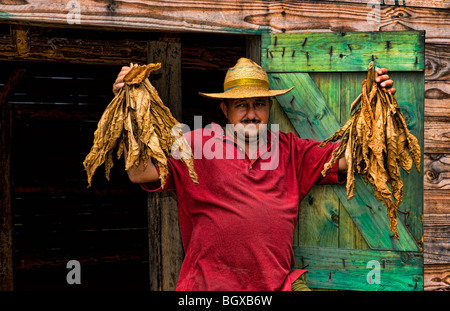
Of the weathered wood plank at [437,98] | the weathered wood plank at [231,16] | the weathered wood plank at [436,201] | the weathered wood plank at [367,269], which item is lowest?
the weathered wood plank at [367,269]

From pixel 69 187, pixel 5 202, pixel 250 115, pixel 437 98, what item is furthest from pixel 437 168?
pixel 5 202

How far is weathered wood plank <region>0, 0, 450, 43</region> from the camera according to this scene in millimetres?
3004

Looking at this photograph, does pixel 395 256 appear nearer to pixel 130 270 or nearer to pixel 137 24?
pixel 137 24

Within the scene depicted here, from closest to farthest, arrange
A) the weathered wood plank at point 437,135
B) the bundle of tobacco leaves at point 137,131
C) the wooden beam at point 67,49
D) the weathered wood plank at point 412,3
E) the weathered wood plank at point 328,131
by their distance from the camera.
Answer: the bundle of tobacco leaves at point 137,131 < the weathered wood plank at point 328,131 < the weathered wood plank at point 412,3 < the weathered wood plank at point 437,135 < the wooden beam at point 67,49

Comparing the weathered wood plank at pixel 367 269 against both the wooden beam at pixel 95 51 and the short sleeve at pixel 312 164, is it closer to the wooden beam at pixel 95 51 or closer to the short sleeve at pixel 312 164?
the short sleeve at pixel 312 164

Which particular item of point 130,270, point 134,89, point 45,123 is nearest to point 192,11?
point 134,89

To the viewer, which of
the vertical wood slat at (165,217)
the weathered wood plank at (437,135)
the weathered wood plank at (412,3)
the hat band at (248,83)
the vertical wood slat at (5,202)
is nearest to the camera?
the hat band at (248,83)

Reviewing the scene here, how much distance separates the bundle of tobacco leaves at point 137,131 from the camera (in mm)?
2562

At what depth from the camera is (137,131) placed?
2625 mm

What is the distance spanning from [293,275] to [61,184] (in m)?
3.92

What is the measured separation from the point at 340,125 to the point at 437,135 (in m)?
0.77

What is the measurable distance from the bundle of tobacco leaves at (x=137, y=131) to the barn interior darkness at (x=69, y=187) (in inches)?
130

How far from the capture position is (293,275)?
309cm

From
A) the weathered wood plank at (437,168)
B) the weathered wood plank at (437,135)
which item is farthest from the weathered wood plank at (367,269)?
the weathered wood plank at (437,135)
